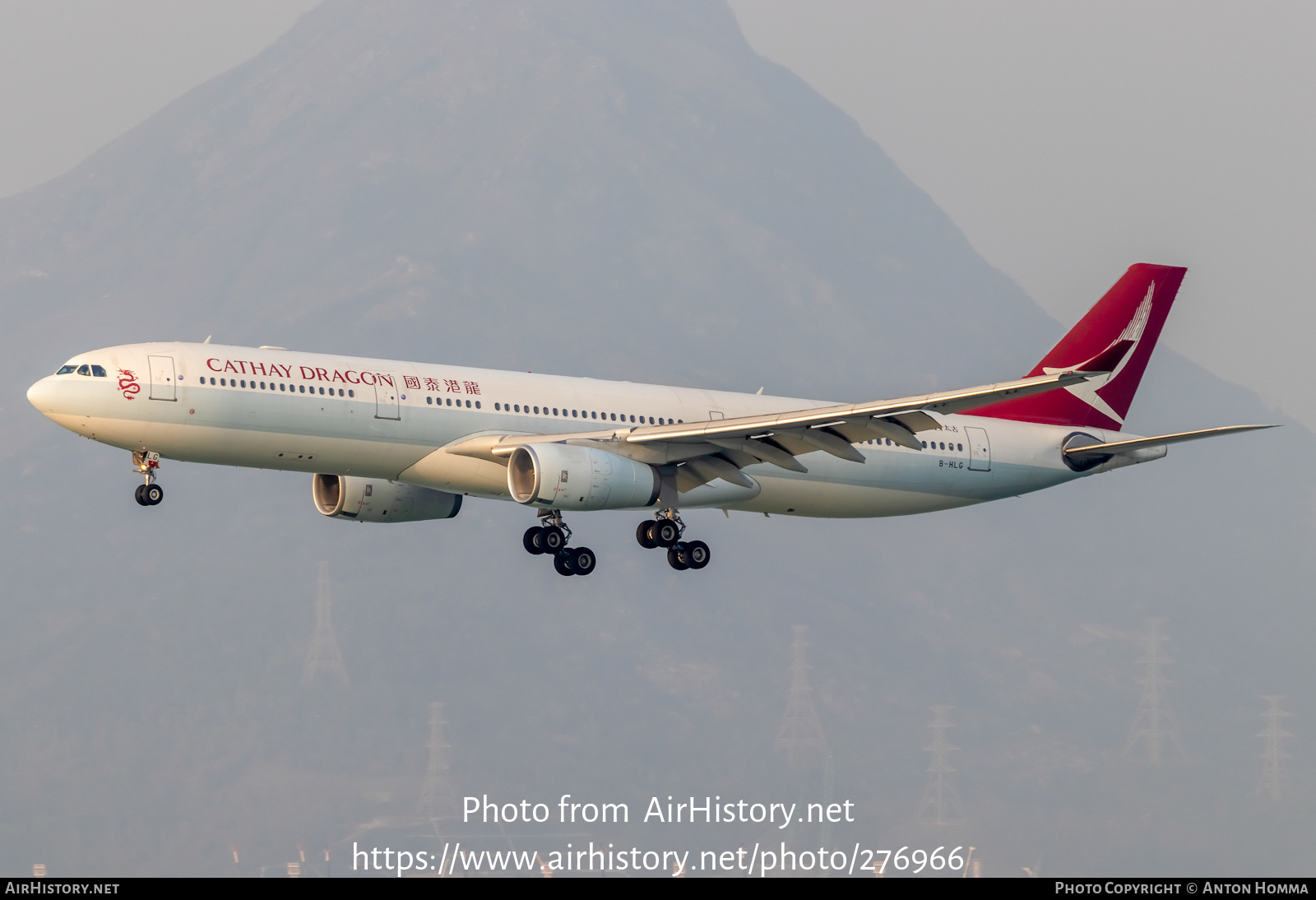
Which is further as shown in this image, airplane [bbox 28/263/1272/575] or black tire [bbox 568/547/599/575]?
black tire [bbox 568/547/599/575]

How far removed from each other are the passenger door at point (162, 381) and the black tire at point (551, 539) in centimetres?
1264

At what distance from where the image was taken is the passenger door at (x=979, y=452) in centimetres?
5972

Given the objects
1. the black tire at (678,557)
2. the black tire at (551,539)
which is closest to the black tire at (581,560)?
the black tire at (551,539)

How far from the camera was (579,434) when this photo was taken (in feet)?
173

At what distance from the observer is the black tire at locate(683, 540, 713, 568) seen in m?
55.3

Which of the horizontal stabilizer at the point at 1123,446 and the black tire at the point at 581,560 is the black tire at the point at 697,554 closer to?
the black tire at the point at 581,560

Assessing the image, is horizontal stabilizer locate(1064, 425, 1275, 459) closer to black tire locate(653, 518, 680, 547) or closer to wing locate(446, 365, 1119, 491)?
wing locate(446, 365, 1119, 491)

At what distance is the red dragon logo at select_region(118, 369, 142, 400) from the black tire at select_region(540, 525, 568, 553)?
13445 mm

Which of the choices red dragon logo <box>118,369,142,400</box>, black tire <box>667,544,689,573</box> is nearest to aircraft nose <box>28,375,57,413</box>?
red dragon logo <box>118,369,142,400</box>

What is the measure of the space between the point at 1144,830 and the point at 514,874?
2581 inches

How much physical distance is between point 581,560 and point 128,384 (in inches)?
590

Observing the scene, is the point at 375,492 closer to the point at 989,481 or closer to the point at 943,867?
the point at 989,481

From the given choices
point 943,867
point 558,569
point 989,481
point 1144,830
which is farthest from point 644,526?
point 1144,830

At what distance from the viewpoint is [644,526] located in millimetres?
56031
